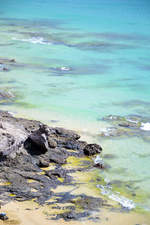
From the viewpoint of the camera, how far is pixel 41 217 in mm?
10297

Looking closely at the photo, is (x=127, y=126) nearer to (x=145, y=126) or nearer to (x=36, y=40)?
(x=145, y=126)

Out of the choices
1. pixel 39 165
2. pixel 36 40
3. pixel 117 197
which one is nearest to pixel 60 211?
pixel 117 197

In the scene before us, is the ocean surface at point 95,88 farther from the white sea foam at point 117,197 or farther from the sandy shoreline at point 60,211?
the sandy shoreline at point 60,211

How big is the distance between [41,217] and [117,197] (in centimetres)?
247

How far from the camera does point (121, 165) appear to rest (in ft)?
46.3

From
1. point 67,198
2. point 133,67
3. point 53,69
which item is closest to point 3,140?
point 67,198

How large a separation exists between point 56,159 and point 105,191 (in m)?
1.82

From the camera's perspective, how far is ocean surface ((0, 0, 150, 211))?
1411 cm

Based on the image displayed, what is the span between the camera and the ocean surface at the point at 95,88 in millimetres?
14113

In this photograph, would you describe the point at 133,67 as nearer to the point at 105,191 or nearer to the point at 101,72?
the point at 101,72

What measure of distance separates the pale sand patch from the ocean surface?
2.13 feet

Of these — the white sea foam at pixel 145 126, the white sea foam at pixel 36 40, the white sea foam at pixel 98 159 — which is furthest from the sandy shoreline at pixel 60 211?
the white sea foam at pixel 36 40

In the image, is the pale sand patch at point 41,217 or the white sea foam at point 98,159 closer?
the pale sand patch at point 41,217

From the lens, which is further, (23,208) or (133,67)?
(133,67)
